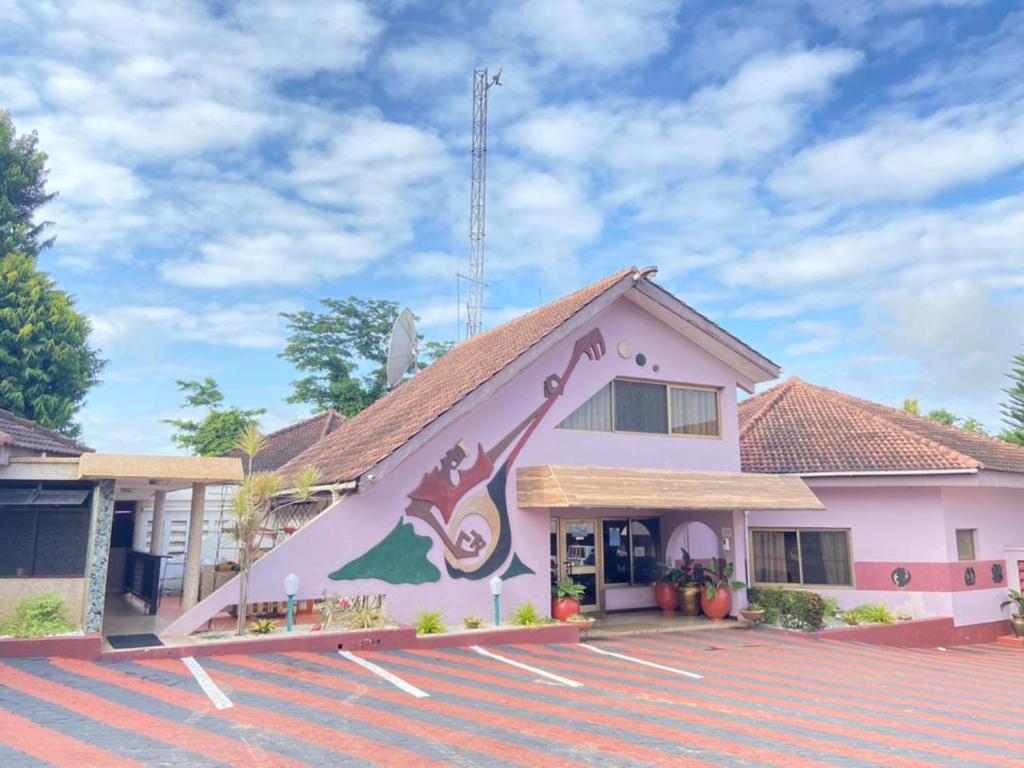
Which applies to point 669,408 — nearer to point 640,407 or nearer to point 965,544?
point 640,407

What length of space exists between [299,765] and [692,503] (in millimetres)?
9843

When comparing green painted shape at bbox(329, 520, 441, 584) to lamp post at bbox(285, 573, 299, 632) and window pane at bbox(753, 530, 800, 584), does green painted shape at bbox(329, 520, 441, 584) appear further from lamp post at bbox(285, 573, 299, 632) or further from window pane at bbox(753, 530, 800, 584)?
window pane at bbox(753, 530, 800, 584)

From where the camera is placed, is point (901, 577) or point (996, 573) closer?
point (901, 577)

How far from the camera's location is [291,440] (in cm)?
2481

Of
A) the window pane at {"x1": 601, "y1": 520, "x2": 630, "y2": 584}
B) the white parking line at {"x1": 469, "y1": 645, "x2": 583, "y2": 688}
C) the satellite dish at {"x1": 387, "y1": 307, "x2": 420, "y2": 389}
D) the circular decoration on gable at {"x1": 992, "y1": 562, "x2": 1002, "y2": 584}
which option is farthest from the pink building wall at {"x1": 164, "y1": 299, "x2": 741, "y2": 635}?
the circular decoration on gable at {"x1": 992, "y1": 562, "x2": 1002, "y2": 584}

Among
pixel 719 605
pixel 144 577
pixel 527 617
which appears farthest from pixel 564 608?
pixel 144 577

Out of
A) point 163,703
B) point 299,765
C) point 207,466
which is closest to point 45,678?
point 163,703

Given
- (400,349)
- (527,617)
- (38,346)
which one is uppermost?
(38,346)

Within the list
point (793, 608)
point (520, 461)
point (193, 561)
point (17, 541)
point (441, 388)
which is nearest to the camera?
point (17, 541)

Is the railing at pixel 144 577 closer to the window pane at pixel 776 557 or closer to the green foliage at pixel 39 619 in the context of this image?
the green foliage at pixel 39 619

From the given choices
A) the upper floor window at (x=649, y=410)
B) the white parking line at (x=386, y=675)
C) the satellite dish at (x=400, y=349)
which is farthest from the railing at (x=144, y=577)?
the upper floor window at (x=649, y=410)

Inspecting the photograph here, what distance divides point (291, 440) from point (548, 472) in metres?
14.3

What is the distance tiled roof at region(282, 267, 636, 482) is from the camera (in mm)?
12617

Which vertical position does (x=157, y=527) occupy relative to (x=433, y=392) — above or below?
below
